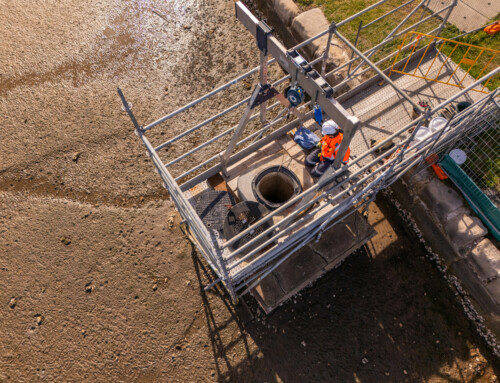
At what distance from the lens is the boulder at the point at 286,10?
10.5 m

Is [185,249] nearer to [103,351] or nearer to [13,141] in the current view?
[103,351]

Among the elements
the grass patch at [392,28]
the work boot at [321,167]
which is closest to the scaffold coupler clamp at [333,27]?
the grass patch at [392,28]

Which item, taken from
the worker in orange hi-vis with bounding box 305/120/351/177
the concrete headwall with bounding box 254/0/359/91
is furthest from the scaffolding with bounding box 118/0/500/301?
the concrete headwall with bounding box 254/0/359/91

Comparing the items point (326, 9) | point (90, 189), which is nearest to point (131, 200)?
point (90, 189)

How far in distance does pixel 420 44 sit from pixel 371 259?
5.63m

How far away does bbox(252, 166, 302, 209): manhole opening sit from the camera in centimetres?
660

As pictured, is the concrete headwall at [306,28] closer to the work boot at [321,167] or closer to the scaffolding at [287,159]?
the scaffolding at [287,159]

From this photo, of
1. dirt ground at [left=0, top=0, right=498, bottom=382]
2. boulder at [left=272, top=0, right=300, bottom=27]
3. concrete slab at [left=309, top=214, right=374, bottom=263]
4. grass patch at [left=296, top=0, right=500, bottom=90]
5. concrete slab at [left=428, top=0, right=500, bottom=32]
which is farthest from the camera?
boulder at [left=272, top=0, right=300, bottom=27]

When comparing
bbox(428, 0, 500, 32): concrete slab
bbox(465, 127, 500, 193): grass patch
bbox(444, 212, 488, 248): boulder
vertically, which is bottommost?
bbox(444, 212, 488, 248): boulder

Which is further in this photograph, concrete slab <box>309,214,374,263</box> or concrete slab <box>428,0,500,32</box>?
concrete slab <box>428,0,500,32</box>

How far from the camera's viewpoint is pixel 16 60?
1113cm

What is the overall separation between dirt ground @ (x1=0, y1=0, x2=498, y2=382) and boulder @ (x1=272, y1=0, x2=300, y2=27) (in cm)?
132

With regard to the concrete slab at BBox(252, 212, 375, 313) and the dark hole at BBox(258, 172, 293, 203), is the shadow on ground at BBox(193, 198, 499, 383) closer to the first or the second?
the concrete slab at BBox(252, 212, 375, 313)

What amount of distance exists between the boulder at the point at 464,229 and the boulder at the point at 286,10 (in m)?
7.23
